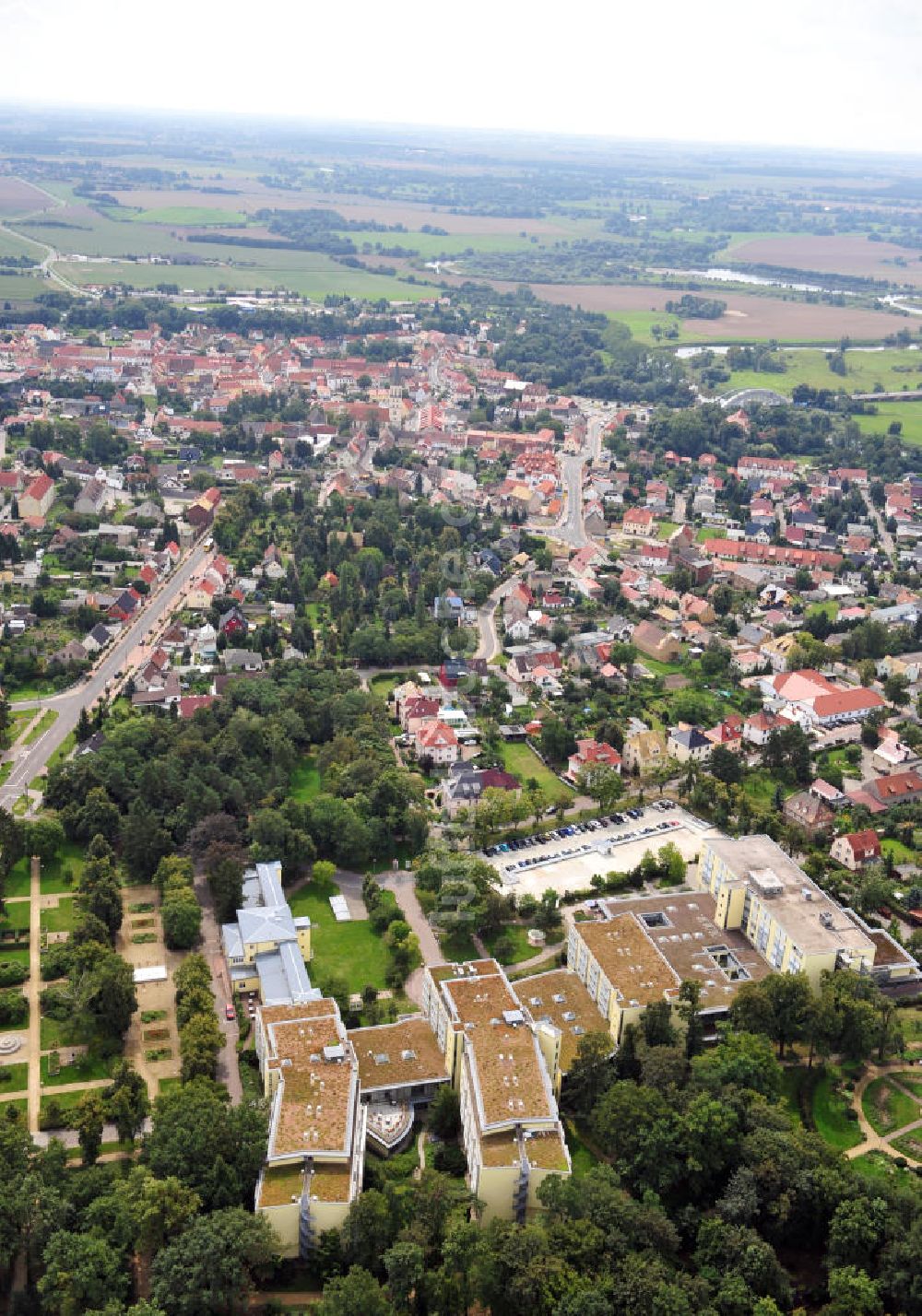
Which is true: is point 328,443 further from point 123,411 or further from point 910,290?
point 910,290

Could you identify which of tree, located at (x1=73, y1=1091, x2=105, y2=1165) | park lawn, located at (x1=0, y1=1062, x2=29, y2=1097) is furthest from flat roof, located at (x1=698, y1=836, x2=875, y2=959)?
park lawn, located at (x1=0, y1=1062, x2=29, y2=1097)

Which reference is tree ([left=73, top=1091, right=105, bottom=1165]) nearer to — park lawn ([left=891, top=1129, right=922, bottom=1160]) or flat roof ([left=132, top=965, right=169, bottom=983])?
flat roof ([left=132, top=965, right=169, bottom=983])

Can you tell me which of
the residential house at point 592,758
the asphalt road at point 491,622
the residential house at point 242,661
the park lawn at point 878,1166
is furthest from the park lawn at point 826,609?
the park lawn at point 878,1166

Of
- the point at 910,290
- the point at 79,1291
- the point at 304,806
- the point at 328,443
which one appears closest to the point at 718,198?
the point at 910,290

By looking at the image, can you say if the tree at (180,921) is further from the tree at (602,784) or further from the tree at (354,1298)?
the tree at (602,784)

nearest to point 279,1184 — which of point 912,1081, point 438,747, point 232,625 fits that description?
point 912,1081

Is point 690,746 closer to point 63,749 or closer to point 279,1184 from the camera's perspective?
point 63,749
